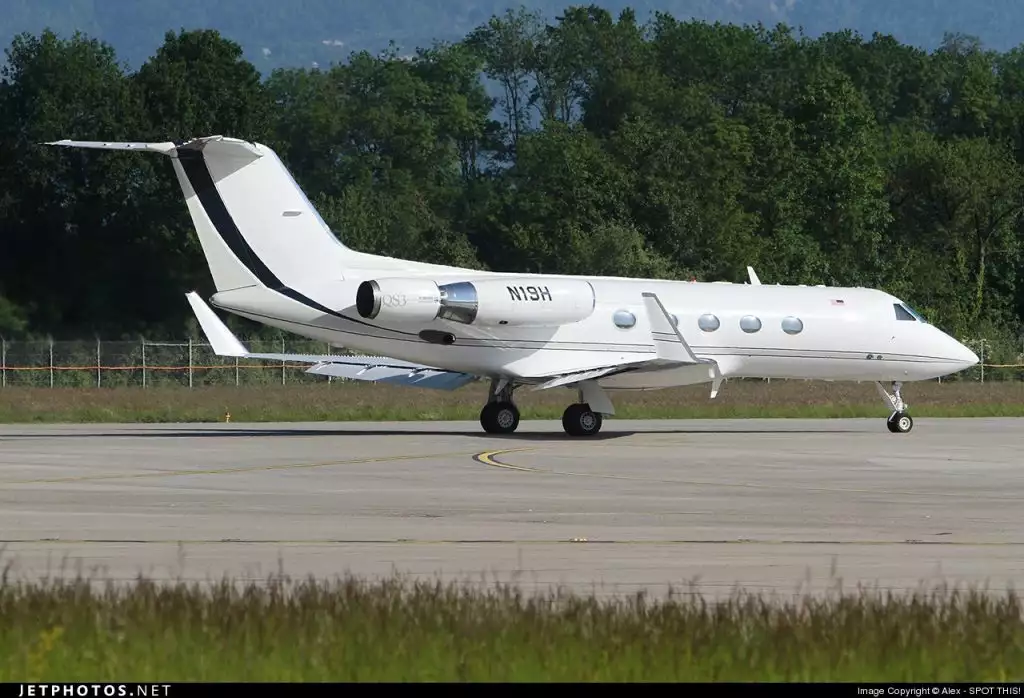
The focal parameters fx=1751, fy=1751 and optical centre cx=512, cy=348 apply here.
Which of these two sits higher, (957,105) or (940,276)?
(957,105)

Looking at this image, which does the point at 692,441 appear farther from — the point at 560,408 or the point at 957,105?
the point at 957,105

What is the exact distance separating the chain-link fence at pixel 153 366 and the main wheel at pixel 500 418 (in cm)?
2597

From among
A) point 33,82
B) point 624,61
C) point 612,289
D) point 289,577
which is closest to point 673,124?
point 624,61

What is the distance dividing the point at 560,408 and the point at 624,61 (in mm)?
63458

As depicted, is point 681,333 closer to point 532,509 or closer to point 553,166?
point 532,509

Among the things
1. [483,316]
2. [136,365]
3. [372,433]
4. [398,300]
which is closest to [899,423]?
[483,316]

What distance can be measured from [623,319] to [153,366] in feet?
97.2

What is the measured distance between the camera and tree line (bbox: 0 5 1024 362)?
66.8m

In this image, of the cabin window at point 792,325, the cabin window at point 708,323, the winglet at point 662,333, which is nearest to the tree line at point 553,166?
the cabin window at point 792,325

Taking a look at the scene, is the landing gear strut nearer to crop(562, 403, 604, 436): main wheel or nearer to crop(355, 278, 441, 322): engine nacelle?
crop(562, 403, 604, 436): main wheel

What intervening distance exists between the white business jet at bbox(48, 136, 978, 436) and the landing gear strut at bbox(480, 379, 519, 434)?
30 millimetres

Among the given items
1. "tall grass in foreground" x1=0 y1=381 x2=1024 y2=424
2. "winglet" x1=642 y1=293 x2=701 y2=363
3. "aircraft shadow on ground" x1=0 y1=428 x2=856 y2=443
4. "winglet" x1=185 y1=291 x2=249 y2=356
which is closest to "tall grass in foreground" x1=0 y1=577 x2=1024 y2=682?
"winglet" x1=185 y1=291 x2=249 y2=356

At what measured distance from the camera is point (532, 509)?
57.4 ft

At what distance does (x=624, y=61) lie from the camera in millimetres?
101562
